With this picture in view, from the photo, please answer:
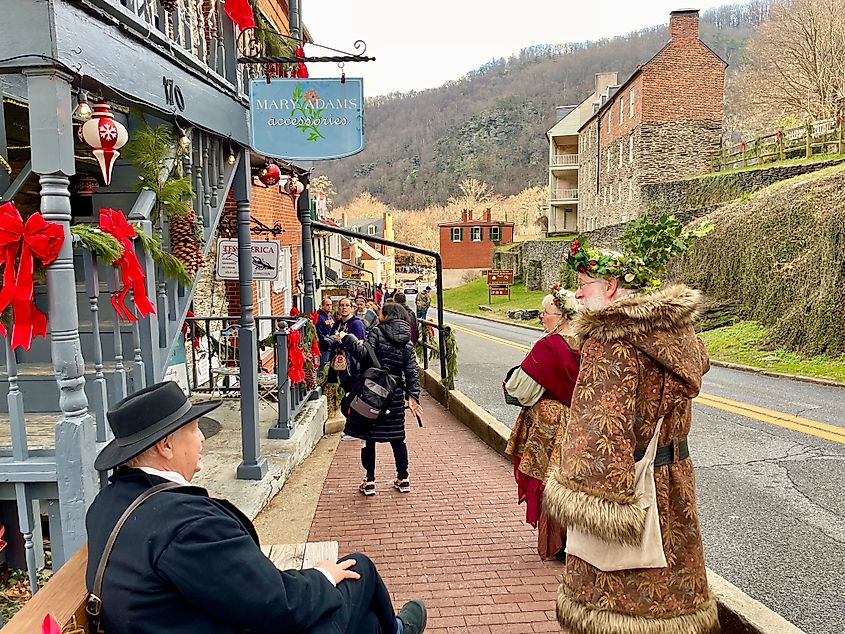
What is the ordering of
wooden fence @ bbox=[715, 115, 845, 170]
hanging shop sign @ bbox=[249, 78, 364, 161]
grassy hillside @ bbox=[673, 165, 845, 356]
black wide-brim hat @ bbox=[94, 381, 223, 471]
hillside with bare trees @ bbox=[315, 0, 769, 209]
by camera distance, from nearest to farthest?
black wide-brim hat @ bbox=[94, 381, 223, 471]
hanging shop sign @ bbox=[249, 78, 364, 161]
grassy hillside @ bbox=[673, 165, 845, 356]
wooden fence @ bbox=[715, 115, 845, 170]
hillside with bare trees @ bbox=[315, 0, 769, 209]

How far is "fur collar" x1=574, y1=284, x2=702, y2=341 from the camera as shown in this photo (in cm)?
262

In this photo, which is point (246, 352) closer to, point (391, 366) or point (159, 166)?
point (391, 366)

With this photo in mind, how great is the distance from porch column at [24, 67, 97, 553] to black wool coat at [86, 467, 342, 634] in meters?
0.76

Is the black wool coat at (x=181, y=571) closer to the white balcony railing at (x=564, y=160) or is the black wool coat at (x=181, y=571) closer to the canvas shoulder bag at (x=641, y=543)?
the canvas shoulder bag at (x=641, y=543)

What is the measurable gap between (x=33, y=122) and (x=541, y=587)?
3.73 metres

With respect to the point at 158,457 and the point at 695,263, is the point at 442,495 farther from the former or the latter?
the point at 695,263

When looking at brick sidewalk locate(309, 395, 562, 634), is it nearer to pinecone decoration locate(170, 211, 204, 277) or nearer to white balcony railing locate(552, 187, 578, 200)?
pinecone decoration locate(170, 211, 204, 277)

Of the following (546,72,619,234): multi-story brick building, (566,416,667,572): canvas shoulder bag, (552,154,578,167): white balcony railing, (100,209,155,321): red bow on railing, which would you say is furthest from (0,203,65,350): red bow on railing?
(552,154,578,167): white balcony railing

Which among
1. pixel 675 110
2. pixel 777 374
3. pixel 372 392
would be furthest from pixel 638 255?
pixel 675 110

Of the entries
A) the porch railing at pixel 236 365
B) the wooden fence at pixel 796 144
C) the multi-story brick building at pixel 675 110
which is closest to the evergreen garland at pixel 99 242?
the porch railing at pixel 236 365

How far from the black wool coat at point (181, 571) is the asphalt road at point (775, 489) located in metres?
3.54

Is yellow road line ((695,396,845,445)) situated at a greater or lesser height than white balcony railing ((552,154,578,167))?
lesser

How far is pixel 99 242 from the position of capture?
287 centimetres

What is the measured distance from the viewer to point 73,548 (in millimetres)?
2830
